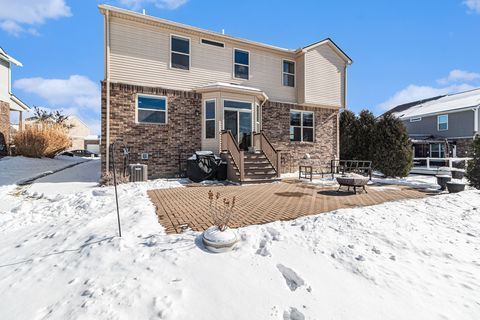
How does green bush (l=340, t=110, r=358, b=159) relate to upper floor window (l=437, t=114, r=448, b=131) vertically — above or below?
below

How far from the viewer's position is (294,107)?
14.6 metres

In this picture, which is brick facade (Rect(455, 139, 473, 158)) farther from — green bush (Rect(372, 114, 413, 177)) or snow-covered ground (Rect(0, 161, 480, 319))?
snow-covered ground (Rect(0, 161, 480, 319))

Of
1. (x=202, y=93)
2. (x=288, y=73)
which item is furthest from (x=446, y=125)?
(x=202, y=93)

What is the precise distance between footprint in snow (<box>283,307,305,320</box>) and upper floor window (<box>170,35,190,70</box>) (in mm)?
11536

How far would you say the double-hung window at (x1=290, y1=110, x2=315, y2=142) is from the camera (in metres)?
14.6

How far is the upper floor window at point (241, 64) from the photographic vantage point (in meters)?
13.1

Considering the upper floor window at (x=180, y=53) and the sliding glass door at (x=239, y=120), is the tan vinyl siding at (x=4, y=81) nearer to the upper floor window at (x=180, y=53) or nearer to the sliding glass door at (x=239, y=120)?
the upper floor window at (x=180, y=53)

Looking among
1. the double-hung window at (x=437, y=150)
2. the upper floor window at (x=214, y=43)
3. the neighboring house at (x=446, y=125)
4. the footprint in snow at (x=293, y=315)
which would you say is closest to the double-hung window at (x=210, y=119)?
the upper floor window at (x=214, y=43)

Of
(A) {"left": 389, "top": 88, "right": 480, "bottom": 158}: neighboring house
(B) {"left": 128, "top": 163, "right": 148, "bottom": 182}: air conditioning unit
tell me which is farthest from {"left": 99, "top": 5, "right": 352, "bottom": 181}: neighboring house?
(A) {"left": 389, "top": 88, "right": 480, "bottom": 158}: neighboring house

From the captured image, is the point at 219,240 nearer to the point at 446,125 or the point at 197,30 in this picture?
the point at 197,30

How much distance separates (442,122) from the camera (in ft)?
76.1

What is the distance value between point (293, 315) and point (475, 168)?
418 inches

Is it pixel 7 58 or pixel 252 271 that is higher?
pixel 7 58

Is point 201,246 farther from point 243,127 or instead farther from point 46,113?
point 46,113
